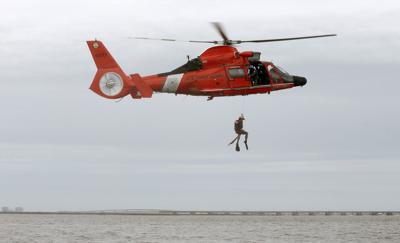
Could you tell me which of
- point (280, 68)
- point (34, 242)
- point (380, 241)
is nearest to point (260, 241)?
point (380, 241)

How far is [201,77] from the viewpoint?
156 ft

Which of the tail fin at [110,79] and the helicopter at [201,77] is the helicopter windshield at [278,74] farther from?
the tail fin at [110,79]

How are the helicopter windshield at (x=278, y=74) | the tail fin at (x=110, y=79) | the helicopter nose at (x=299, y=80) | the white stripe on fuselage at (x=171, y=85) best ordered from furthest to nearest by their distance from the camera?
the helicopter nose at (x=299, y=80) < the helicopter windshield at (x=278, y=74) < the white stripe on fuselage at (x=171, y=85) < the tail fin at (x=110, y=79)

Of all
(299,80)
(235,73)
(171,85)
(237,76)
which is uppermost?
(299,80)

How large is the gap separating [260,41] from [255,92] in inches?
148

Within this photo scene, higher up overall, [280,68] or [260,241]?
[280,68]

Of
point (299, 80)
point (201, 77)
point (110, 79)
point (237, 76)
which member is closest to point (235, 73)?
point (237, 76)

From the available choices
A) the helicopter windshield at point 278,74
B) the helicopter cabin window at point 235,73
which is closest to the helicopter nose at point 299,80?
the helicopter windshield at point 278,74

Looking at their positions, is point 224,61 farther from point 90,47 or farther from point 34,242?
point 34,242

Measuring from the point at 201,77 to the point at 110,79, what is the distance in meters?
5.98

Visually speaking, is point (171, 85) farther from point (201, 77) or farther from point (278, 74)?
point (278, 74)

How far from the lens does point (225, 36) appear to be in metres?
50.2

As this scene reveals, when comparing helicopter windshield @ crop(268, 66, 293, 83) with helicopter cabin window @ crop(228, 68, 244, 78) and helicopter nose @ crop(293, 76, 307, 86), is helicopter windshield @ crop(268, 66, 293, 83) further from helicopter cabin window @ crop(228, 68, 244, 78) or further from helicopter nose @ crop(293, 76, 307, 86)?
helicopter cabin window @ crop(228, 68, 244, 78)

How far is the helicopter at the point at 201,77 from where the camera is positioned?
4634cm
